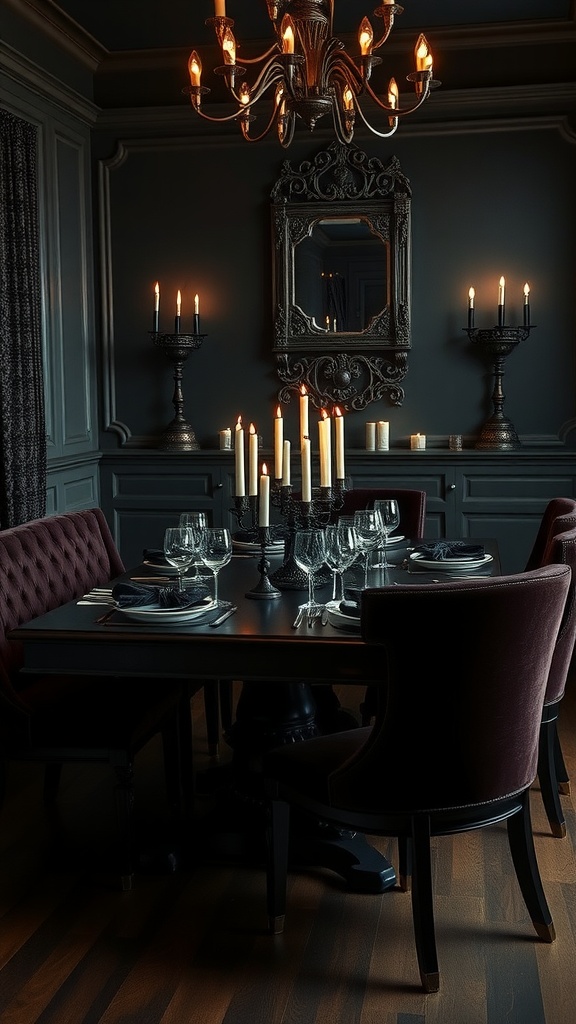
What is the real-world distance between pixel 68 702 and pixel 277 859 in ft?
2.34

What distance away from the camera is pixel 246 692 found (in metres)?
2.74

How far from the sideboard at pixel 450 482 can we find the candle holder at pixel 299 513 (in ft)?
6.88

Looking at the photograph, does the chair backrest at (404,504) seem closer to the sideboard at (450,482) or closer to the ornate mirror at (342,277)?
the sideboard at (450,482)

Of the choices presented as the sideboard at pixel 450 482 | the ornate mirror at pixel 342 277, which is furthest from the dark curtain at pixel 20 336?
the ornate mirror at pixel 342 277

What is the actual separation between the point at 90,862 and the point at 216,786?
54 centimetres

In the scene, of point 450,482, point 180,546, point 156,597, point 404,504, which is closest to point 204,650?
point 156,597

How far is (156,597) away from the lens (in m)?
2.39

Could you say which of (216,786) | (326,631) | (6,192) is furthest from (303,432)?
(6,192)

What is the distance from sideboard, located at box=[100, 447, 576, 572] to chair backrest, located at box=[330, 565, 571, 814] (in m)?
2.85

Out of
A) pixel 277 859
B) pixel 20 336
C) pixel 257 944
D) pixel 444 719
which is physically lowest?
pixel 257 944

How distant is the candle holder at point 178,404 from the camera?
4.95 meters

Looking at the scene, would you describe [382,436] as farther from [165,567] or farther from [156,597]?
[156,597]

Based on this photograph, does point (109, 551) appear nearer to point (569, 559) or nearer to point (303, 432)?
point (303, 432)

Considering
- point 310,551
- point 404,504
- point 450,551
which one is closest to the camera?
point 310,551
